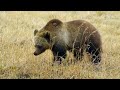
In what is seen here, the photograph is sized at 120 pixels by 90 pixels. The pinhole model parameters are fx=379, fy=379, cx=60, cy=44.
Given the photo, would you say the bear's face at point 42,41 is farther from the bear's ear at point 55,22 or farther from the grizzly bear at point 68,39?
the bear's ear at point 55,22

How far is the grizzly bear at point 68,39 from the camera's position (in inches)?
353

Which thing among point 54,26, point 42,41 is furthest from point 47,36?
point 54,26

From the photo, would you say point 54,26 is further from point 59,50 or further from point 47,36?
point 59,50

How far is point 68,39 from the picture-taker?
9.23 meters

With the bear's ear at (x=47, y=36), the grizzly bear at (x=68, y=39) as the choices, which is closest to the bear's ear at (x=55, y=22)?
the grizzly bear at (x=68, y=39)

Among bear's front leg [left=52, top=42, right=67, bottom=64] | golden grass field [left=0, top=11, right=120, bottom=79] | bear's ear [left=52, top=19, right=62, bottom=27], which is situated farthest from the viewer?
bear's ear [left=52, top=19, right=62, bottom=27]

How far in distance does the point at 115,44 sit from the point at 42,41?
2817mm

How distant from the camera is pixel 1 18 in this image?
554 inches

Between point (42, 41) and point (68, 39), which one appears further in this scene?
point (68, 39)

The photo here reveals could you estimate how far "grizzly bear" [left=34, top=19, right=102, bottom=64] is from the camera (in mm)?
8969

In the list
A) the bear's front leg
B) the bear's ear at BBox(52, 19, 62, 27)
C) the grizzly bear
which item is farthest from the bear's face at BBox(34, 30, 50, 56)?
the bear's ear at BBox(52, 19, 62, 27)

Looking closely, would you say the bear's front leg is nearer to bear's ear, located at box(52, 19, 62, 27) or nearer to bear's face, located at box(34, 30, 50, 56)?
bear's face, located at box(34, 30, 50, 56)
